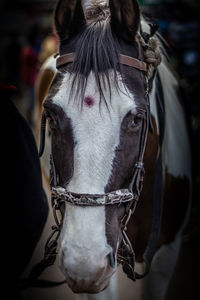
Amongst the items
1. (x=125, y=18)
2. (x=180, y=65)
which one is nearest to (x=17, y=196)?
(x=125, y=18)

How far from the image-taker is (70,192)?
5.41 ft

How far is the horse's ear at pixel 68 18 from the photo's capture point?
76.0 inches

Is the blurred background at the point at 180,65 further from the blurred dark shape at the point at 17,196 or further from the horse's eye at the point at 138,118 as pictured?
the horse's eye at the point at 138,118

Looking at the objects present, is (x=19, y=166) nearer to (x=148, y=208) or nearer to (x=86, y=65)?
(x=86, y=65)

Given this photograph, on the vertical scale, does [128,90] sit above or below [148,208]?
above

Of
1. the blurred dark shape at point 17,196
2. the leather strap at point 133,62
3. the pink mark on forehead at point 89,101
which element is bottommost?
the blurred dark shape at point 17,196

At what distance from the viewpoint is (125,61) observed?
6.13 feet

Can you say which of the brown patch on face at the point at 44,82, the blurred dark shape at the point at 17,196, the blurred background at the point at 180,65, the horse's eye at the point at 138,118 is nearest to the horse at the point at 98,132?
the horse's eye at the point at 138,118

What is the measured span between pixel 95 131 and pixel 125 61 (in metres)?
0.41

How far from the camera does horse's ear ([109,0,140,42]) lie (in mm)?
1878

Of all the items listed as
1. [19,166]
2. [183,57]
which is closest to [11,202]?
[19,166]

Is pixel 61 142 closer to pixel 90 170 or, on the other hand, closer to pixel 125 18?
pixel 90 170

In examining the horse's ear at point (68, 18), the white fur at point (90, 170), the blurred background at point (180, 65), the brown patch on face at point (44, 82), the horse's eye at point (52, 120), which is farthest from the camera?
the brown patch on face at point (44, 82)

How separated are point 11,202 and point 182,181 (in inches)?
48.5
